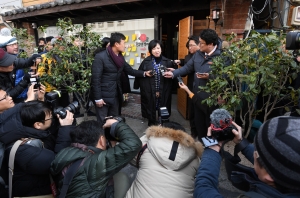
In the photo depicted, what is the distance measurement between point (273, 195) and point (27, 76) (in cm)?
365

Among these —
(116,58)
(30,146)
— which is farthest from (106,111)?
(30,146)

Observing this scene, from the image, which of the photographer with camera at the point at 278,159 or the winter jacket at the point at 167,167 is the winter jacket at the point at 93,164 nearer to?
the winter jacket at the point at 167,167

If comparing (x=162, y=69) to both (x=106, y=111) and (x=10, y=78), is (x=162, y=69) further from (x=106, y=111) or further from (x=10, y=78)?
(x=10, y=78)

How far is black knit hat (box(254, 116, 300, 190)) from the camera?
0.86m

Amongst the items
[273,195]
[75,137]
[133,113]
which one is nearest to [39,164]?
[75,137]

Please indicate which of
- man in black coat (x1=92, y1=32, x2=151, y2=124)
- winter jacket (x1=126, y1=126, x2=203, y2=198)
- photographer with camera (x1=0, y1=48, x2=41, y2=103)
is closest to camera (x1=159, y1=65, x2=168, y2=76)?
man in black coat (x1=92, y1=32, x2=151, y2=124)

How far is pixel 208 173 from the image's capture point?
4.15 ft

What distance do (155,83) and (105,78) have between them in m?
1.05

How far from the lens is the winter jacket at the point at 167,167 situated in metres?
1.62

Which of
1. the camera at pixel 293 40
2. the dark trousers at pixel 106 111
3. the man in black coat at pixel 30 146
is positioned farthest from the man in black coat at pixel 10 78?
the camera at pixel 293 40

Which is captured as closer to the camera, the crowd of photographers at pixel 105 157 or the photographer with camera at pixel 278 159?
the photographer with camera at pixel 278 159

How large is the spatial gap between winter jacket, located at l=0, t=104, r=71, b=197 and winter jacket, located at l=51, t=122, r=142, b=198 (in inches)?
8.4

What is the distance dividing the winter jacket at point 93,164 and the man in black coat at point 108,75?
1.92 m

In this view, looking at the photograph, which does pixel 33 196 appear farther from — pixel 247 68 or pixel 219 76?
pixel 247 68
